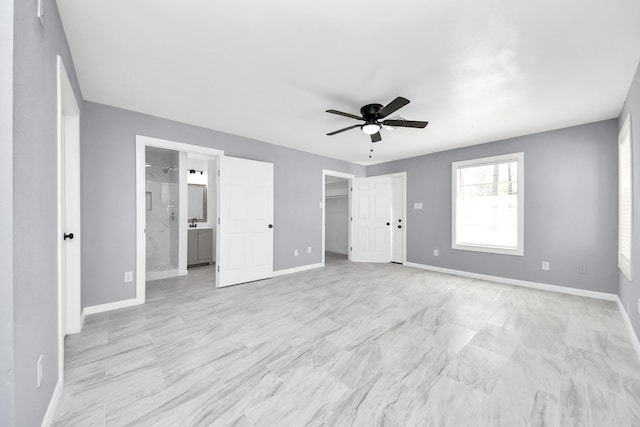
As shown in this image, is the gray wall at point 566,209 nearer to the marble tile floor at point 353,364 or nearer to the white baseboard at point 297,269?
the marble tile floor at point 353,364

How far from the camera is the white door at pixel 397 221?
569cm

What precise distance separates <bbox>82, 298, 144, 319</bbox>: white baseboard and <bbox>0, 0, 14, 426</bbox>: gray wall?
241 cm

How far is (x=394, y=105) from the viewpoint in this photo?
7.73ft

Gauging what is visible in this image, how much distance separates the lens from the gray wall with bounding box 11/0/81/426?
979mm

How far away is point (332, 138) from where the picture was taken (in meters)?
4.23

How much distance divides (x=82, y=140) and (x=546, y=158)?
636 cm

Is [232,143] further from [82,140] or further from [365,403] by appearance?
[365,403]

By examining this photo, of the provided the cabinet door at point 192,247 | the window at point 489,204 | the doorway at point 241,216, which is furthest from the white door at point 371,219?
the cabinet door at point 192,247

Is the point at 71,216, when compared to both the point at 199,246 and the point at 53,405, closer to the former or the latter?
the point at 53,405

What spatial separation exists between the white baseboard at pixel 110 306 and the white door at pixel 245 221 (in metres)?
1.05

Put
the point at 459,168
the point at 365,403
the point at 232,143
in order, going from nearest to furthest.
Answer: the point at 365,403, the point at 232,143, the point at 459,168

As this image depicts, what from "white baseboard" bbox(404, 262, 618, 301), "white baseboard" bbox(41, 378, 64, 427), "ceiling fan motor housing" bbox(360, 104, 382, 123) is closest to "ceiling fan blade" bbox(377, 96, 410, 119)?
"ceiling fan motor housing" bbox(360, 104, 382, 123)

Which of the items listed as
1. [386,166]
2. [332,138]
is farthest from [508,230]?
[332,138]

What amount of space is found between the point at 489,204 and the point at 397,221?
186cm
